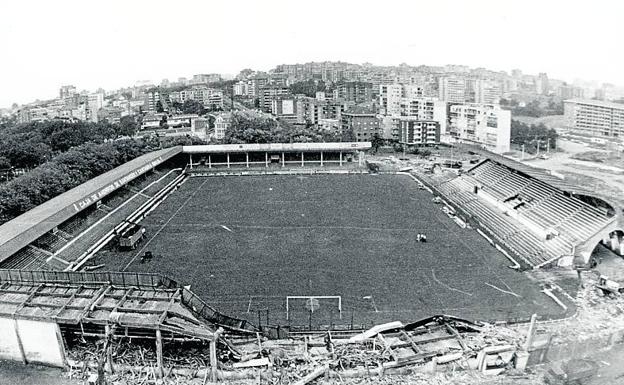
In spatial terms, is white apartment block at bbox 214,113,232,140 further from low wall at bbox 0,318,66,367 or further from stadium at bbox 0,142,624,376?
low wall at bbox 0,318,66,367

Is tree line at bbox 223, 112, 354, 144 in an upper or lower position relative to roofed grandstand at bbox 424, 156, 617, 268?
upper

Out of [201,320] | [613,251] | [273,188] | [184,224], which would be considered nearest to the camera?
[201,320]

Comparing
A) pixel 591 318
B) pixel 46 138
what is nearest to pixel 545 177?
pixel 591 318

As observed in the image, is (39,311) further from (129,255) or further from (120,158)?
(120,158)

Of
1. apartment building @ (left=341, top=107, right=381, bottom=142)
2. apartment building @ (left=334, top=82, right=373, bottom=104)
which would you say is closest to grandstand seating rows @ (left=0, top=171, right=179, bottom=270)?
apartment building @ (left=341, top=107, right=381, bottom=142)

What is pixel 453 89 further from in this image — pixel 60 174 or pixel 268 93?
pixel 60 174

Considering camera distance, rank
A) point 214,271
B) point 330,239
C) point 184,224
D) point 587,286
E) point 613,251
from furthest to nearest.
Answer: point 184,224
point 330,239
point 613,251
point 214,271
point 587,286

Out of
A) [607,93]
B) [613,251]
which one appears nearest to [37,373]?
[613,251]

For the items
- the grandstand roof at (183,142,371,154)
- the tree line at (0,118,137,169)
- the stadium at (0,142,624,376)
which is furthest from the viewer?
the grandstand roof at (183,142,371,154)
